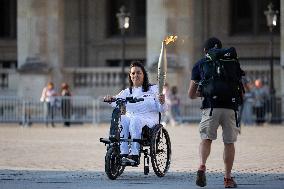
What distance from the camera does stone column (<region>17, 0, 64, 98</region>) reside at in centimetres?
3619

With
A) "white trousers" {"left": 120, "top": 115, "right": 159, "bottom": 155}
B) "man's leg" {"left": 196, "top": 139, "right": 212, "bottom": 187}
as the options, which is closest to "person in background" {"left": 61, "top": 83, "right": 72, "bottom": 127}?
"white trousers" {"left": 120, "top": 115, "right": 159, "bottom": 155}

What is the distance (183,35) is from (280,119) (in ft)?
14.5

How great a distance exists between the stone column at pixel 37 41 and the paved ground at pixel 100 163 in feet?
27.2

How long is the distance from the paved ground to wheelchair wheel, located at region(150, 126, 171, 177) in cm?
14

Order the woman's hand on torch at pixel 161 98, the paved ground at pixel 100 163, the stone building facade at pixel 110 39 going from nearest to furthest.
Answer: the paved ground at pixel 100 163 < the woman's hand on torch at pixel 161 98 < the stone building facade at pixel 110 39

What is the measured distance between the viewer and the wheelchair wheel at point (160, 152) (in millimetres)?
14055

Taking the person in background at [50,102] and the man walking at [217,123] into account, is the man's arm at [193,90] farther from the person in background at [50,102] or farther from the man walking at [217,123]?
the person in background at [50,102]

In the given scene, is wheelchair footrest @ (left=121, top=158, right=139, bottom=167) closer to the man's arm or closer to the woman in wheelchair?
the woman in wheelchair

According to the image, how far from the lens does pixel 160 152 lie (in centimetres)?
1438

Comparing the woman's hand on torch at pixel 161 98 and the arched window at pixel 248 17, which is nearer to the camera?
the woman's hand on torch at pixel 161 98

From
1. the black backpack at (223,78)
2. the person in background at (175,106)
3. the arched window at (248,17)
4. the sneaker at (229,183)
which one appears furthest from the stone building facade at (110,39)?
the sneaker at (229,183)

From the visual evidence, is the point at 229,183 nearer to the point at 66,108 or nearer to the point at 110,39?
the point at 66,108

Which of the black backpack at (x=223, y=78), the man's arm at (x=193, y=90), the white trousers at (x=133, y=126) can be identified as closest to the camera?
the black backpack at (x=223, y=78)

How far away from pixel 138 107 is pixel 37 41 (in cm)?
2235
